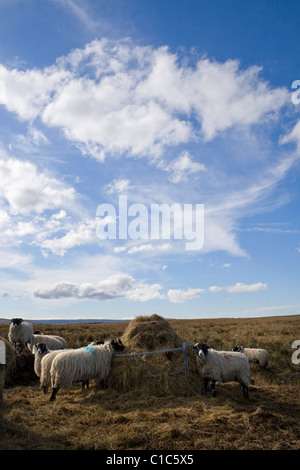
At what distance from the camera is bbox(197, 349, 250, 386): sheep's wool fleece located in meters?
12.0

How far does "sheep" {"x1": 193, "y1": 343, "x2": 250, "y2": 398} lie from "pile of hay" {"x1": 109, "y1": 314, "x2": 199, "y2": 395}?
30.0 inches

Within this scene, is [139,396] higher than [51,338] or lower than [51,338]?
lower

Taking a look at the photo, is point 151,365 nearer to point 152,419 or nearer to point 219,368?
point 219,368

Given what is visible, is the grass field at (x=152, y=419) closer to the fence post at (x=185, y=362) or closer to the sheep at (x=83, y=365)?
Result: the fence post at (x=185, y=362)

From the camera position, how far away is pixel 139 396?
11391 mm

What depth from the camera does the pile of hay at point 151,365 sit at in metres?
11.9

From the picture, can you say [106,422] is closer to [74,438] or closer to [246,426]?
[74,438]

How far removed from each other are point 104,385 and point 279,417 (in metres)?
6.13

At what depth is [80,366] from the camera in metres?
11.8

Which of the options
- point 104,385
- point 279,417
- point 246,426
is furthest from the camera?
point 104,385

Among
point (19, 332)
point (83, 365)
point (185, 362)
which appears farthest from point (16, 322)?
point (185, 362)
